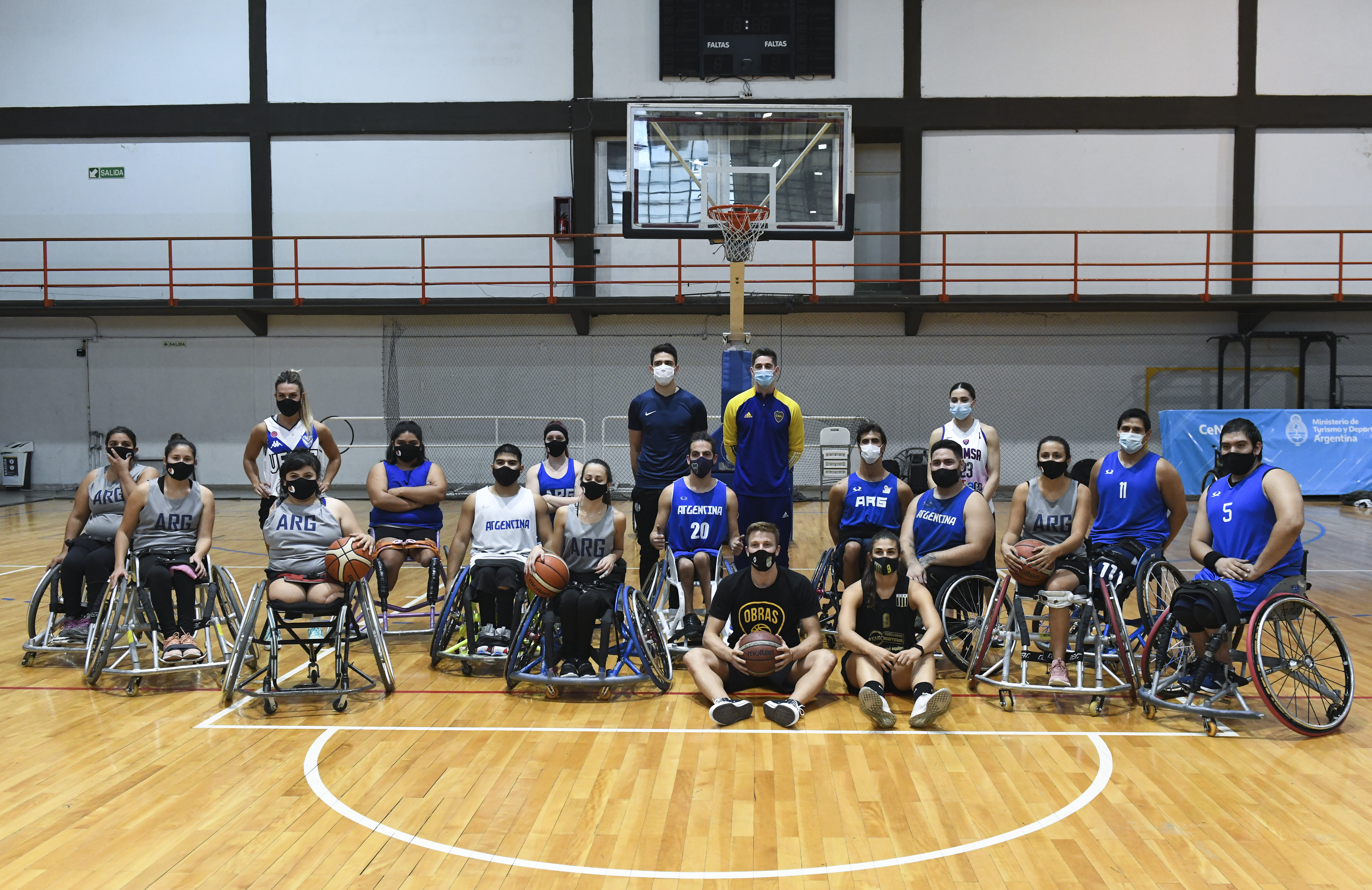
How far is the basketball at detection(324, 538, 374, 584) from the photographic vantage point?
15.9 feet

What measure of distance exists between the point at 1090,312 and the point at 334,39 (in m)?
12.5

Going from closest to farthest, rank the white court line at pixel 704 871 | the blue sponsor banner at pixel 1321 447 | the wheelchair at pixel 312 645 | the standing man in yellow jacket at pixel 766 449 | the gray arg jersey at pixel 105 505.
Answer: the white court line at pixel 704 871 < the wheelchair at pixel 312 645 < the gray arg jersey at pixel 105 505 < the standing man in yellow jacket at pixel 766 449 < the blue sponsor banner at pixel 1321 447

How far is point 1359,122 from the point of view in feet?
48.3

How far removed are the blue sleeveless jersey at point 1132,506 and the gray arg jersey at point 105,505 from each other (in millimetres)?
5660

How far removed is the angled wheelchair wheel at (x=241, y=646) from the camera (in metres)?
4.86

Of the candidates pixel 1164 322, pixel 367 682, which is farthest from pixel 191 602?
pixel 1164 322

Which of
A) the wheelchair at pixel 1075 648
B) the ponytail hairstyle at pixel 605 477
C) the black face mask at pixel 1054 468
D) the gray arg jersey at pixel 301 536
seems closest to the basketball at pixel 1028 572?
the wheelchair at pixel 1075 648

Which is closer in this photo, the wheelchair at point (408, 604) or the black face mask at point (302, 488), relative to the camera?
the black face mask at point (302, 488)

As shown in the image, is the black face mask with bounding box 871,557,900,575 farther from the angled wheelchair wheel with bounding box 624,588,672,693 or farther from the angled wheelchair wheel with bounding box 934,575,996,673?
the angled wheelchair wheel with bounding box 624,588,672,693

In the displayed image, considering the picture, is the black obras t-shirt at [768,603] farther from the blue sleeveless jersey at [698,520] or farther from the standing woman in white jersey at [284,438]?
the standing woman in white jersey at [284,438]

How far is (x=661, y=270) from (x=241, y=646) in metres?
11.2

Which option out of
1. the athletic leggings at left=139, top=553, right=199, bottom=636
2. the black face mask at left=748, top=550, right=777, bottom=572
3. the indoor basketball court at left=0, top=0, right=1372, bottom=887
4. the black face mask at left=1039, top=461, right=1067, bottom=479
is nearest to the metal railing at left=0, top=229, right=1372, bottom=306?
the indoor basketball court at left=0, top=0, right=1372, bottom=887

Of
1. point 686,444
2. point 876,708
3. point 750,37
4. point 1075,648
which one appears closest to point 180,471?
point 686,444

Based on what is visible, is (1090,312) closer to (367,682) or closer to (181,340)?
(367,682)
